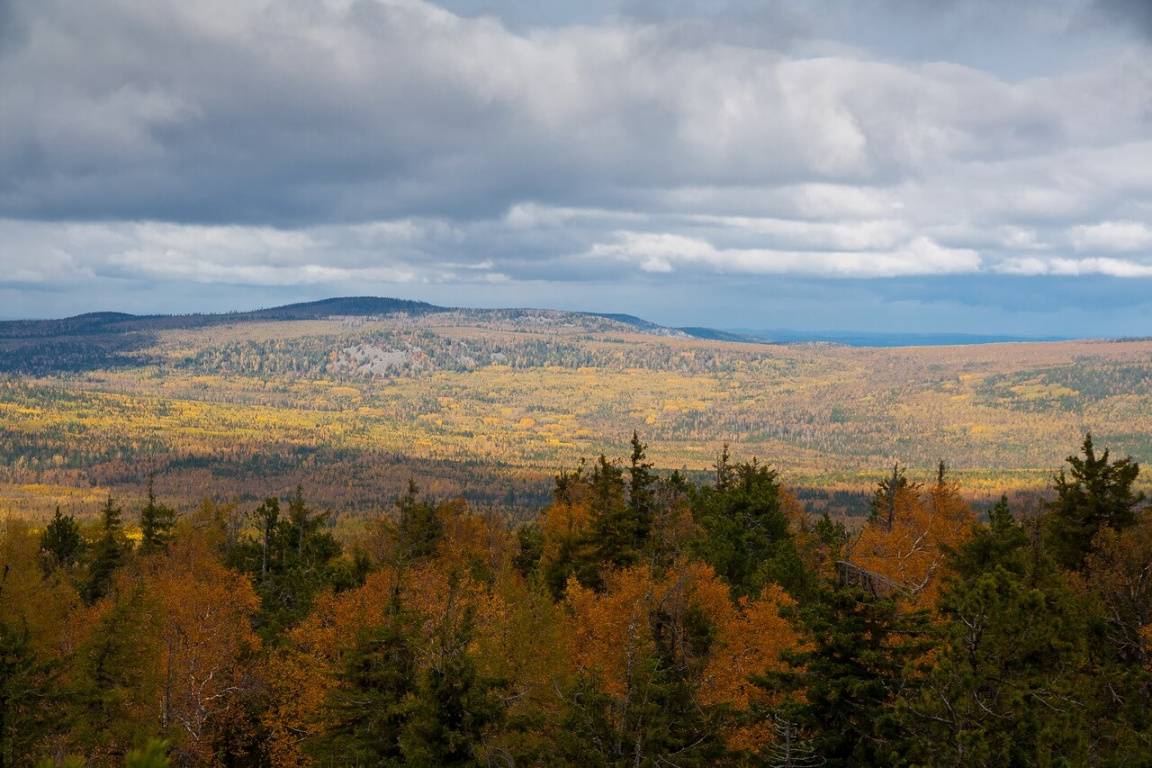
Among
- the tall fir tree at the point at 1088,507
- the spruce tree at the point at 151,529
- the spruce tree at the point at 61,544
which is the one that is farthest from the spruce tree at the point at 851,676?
the spruce tree at the point at 61,544

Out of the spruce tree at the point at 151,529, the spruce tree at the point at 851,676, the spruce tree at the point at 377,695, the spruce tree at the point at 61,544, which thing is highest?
the spruce tree at the point at 851,676

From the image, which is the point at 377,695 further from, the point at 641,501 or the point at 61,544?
the point at 61,544

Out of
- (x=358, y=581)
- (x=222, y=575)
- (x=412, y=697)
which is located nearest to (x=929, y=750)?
(x=412, y=697)

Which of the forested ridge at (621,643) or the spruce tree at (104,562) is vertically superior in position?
the forested ridge at (621,643)

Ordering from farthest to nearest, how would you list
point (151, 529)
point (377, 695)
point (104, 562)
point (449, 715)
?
1. point (151, 529)
2. point (104, 562)
3. point (377, 695)
4. point (449, 715)

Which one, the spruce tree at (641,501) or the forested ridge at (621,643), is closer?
the forested ridge at (621,643)

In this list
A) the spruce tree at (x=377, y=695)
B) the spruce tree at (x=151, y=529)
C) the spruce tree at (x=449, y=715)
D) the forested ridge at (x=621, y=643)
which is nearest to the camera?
the forested ridge at (x=621, y=643)

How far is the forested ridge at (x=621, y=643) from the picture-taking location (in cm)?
2288

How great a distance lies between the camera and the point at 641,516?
59375 mm

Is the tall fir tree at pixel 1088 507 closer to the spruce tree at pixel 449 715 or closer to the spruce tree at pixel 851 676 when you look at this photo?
the spruce tree at pixel 851 676

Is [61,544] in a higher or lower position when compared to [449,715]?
lower

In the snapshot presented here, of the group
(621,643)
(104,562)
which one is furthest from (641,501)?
(104,562)

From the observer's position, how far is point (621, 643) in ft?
147

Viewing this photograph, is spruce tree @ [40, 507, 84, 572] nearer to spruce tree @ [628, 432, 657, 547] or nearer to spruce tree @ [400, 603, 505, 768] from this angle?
spruce tree @ [628, 432, 657, 547]
